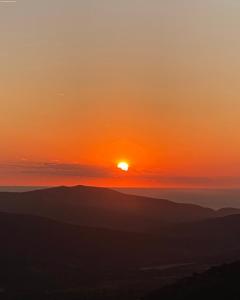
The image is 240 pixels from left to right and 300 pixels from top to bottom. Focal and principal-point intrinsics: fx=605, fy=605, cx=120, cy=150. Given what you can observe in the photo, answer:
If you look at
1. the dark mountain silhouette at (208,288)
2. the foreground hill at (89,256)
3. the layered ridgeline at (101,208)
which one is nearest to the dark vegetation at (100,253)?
the foreground hill at (89,256)

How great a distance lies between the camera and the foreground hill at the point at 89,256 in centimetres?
6128

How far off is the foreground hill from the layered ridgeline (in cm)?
2104

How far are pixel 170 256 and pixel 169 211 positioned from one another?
7977cm

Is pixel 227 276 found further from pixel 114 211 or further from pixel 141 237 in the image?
pixel 114 211

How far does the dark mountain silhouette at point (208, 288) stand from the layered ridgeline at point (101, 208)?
78601 mm

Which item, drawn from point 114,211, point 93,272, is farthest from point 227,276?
point 114,211

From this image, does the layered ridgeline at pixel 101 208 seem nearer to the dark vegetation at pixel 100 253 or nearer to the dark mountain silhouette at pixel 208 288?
the dark vegetation at pixel 100 253

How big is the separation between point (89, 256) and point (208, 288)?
51.2 metres

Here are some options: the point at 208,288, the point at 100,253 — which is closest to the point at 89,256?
the point at 100,253

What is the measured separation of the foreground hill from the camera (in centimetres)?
6128

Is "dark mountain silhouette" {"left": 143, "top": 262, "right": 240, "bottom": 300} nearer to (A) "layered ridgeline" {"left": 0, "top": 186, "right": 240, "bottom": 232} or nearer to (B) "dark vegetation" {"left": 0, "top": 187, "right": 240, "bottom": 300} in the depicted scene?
(B) "dark vegetation" {"left": 0, "top": 187, "right": 240, "bottom": 300}

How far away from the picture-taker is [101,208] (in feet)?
502

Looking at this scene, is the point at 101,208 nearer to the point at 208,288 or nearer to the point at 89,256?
the point at 89,256

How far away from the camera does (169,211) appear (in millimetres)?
164250
